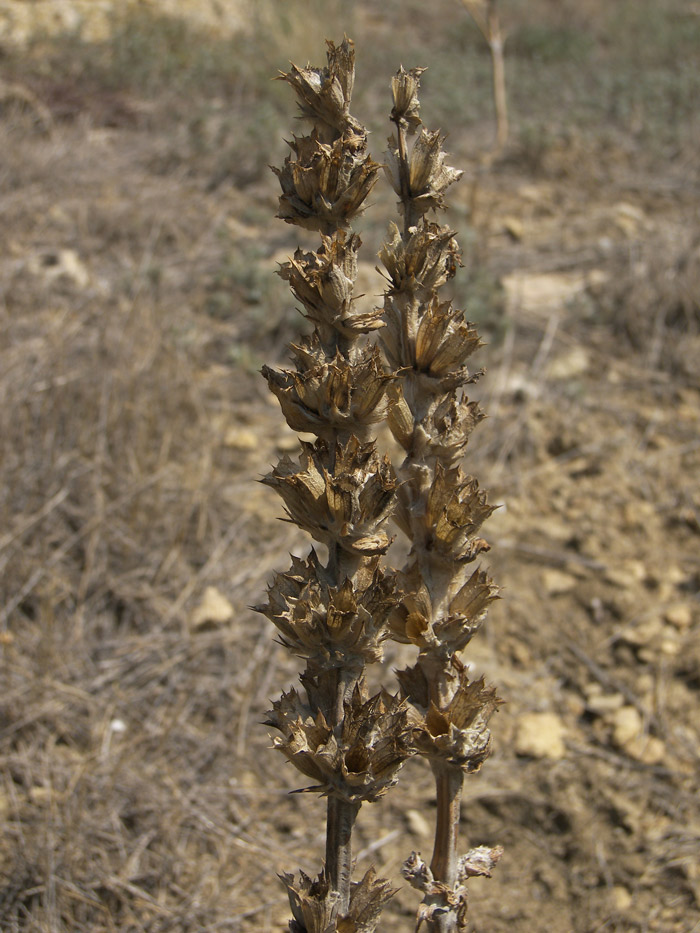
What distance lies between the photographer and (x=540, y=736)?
2895 mm

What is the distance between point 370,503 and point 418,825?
1.82m

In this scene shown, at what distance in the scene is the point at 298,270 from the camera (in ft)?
3.56

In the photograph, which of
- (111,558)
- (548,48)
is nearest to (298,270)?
(111,558)

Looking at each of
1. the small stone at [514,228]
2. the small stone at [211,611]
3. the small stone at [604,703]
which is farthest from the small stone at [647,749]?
the small stone at [514,228]

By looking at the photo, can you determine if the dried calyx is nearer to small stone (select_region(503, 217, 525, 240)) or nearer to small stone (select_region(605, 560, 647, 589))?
small stone (select_region(605, 560, 647, 589))

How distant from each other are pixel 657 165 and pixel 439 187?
242 inches

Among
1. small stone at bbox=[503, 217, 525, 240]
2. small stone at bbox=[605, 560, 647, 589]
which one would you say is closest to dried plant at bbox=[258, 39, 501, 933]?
small stone at bbox=[605, 560, 647, 589]

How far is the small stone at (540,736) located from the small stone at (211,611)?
105 cm

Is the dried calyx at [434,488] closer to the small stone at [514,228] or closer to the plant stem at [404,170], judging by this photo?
the plant stem at [404,170]

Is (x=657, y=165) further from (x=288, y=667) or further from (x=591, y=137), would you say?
(x=288, y=667)

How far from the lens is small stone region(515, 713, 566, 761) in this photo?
285 cm

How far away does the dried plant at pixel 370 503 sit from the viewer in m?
1.08

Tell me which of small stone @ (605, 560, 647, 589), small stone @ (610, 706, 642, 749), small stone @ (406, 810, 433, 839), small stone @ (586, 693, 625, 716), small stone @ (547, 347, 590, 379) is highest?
small stone @ (547, 347, 590, 379)

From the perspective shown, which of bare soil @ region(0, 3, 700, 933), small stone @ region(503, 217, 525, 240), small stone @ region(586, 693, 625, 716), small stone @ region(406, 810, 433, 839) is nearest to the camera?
bare soil @ region(0, 3, 700, 933)
